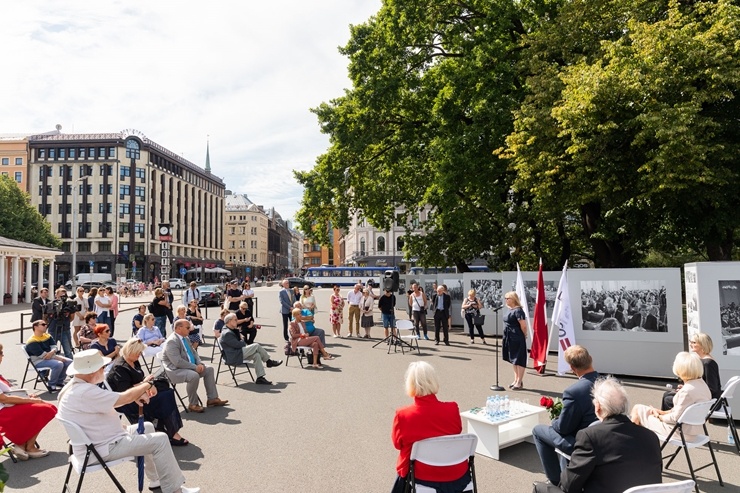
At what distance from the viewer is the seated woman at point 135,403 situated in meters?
6.05

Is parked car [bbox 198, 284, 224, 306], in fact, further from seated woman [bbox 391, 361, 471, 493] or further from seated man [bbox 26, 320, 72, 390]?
seated woman [bbox 391, 361, 471, 493]

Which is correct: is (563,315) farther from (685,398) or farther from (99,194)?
(99,194)

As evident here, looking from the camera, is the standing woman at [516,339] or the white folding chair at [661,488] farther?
the standing woman at [516,339]

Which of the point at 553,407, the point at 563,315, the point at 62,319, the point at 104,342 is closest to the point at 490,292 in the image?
the point at 563,315

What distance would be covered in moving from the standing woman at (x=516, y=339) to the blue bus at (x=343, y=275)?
176 ft

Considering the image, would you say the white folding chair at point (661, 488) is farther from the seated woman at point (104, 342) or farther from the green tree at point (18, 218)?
the green tree at point (18, 218)

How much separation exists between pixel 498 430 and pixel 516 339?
3758mm

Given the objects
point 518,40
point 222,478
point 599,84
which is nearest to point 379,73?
point 518,40

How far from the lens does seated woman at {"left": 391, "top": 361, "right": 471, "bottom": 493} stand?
4.10 meters

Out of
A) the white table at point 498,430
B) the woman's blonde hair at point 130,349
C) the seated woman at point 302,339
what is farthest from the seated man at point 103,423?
the seated woman at point 302,339

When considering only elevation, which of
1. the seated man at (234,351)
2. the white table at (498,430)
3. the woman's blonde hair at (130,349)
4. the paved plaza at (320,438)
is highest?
the woman's blonde hair at (130,349)

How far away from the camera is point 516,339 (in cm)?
970

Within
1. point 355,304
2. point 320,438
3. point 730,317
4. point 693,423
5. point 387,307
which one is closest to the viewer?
point 693,423

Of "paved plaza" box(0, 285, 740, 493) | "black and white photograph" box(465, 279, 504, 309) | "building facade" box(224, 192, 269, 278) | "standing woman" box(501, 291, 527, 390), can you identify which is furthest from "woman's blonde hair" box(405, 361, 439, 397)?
"building facade" box(224, 192, 269, 278)
